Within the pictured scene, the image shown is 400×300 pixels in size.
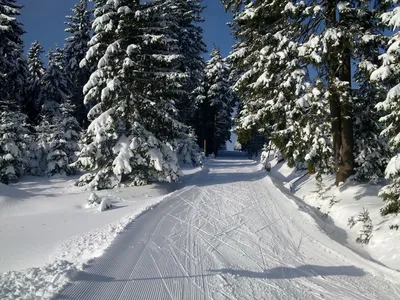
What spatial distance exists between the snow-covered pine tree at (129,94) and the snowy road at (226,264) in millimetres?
4605

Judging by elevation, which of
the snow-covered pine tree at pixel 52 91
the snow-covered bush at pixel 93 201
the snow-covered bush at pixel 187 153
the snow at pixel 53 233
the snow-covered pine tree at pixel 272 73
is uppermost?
the snow-covered pine tree at pixel 52 91

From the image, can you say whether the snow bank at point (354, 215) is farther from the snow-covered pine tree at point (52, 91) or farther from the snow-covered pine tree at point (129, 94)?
the snow-covered pine tree at point (52, 91)

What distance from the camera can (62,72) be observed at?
1265 inches

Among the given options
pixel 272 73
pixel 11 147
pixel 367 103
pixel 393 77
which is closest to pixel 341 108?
pixel 367 103

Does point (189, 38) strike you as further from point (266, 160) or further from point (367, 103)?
point (367, 103)

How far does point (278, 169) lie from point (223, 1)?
12.9 meters

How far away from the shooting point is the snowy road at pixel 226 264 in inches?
173

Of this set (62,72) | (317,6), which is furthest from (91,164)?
(62,72)

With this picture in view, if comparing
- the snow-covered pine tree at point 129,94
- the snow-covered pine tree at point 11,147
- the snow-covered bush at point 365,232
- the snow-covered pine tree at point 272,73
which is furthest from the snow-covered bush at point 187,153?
the snow-covered bush at point 365,232

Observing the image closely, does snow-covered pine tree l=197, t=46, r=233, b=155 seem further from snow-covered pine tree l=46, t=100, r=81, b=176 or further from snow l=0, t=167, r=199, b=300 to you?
snow l=0, t=167, r=199, b=300

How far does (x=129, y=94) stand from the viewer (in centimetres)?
1355

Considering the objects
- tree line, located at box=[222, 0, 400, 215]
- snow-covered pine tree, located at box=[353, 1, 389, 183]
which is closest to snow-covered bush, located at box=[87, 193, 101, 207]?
tree line, located at box=[222, 0, 400, 215]

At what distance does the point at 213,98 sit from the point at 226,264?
35.1 m

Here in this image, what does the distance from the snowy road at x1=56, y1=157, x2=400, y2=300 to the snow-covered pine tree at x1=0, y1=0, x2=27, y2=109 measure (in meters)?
20.0
